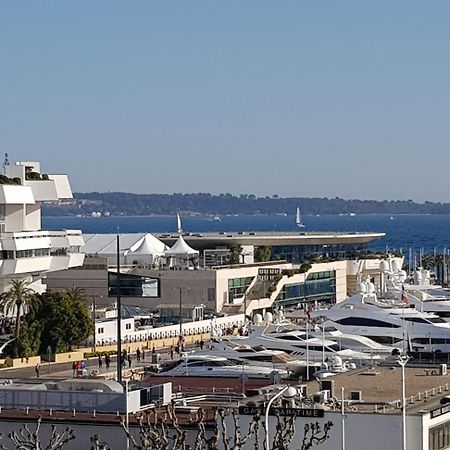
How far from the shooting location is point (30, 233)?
83938 millimetres

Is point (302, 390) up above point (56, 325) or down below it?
below

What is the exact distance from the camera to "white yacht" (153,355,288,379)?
56.8m

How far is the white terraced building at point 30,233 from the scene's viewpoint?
8231cm

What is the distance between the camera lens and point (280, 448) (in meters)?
29.2

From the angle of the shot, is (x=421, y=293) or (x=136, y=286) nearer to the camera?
(x=421, y=293)

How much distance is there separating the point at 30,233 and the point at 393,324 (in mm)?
19951

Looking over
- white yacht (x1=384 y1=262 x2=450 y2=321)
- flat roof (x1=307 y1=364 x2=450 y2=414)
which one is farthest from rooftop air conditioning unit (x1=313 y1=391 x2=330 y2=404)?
white yacht (x1=384 y1=262 x2=450 y2=321)

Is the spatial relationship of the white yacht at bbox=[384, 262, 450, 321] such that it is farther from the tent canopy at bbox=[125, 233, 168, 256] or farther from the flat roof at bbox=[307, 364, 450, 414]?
the flat roof at bbox=[307, 364, 450, 414]

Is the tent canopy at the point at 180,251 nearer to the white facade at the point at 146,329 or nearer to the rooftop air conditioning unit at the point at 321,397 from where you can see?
the white facade at the point at 146,329

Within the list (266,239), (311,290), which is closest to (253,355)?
(311,290)

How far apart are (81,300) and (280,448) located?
178ft

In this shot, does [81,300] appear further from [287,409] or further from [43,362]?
[287,409]

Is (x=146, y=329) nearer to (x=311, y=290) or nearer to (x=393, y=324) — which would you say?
(x=393, y=324)

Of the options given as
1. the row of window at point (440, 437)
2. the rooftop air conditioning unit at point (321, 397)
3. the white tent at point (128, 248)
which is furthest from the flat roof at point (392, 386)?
the white tent at point (128, 248)
